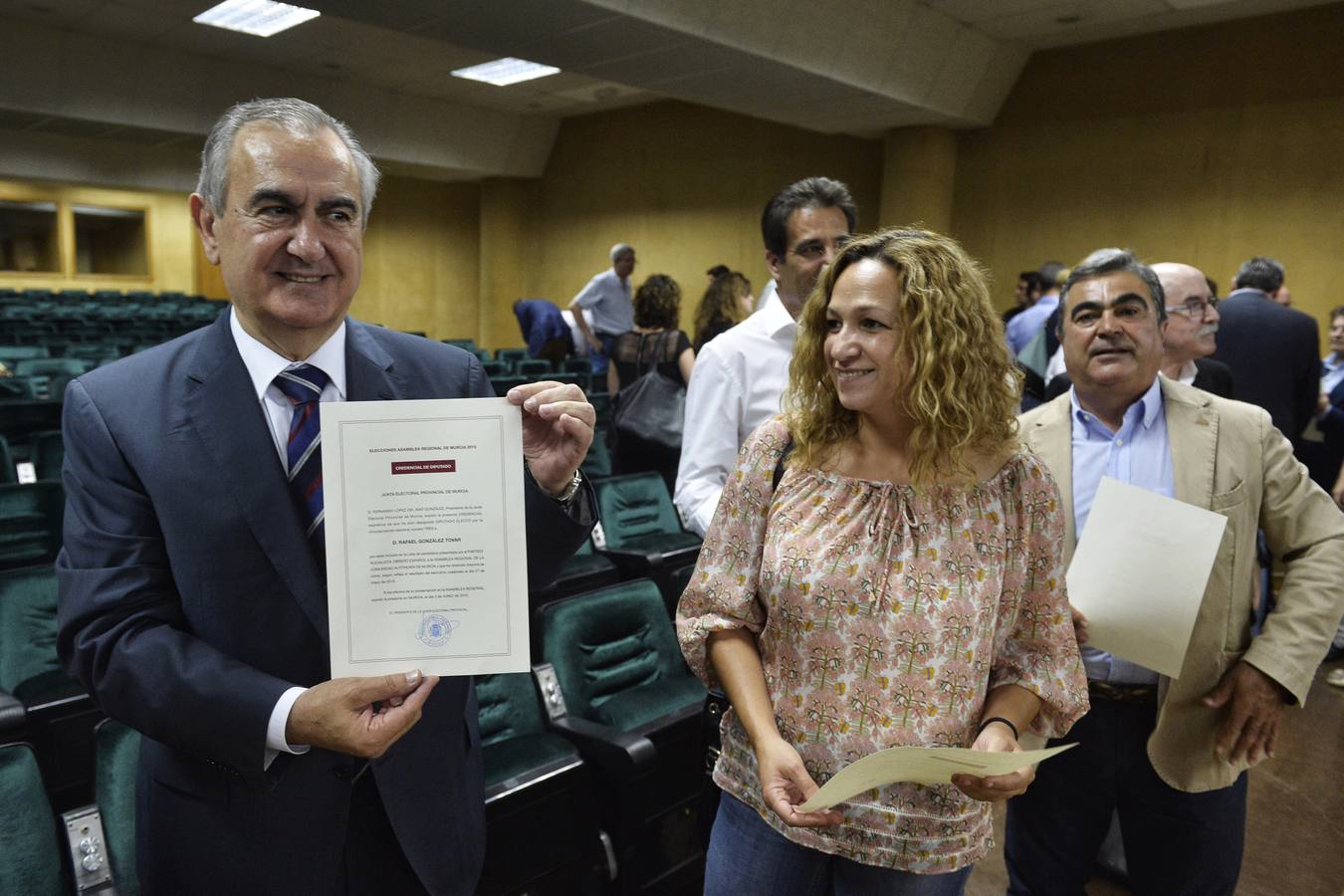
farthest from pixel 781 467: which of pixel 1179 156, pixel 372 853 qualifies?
pixel 1179 156

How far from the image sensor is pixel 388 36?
1033 cm

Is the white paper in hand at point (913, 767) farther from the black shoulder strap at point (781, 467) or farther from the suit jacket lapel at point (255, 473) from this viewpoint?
the suit jacket lapel at point (255, 473)

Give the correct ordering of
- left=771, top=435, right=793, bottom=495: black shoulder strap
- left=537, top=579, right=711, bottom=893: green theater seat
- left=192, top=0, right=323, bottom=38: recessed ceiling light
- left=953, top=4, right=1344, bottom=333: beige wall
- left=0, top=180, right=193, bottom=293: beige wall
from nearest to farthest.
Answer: left=771, top=435, right=793, bottom=495: black shoulder strap → left=537, top=579, right=711, bottom=893: green theater seat → left=953, top=4, right=1344, bottom=333: beige wall → left=192, top=0, right=323, bottom=38: recessed ceiling light → left=0, top=180, right=193, bottom=293: beige wall

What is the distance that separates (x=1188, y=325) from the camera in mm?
2523

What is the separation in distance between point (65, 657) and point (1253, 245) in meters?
10.0

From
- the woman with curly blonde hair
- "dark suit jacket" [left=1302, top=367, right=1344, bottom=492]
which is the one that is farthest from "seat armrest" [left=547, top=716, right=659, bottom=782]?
"dark suit jacket" [left=1302, top=367, right=1344, bottom=492]

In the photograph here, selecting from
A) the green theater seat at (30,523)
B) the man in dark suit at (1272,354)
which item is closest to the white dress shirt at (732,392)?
the green theater seat at (30,523)

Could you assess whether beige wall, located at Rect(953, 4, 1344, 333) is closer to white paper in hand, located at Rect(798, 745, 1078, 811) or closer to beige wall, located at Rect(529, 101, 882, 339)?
beige wall, located at Rect(529, 101, 882, 339)

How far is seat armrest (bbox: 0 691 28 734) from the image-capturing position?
2.04 m

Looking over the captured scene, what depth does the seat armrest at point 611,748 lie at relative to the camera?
2.18 meters

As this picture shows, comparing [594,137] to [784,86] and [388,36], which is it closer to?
[388,36]

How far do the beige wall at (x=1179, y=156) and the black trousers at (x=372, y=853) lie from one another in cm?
963

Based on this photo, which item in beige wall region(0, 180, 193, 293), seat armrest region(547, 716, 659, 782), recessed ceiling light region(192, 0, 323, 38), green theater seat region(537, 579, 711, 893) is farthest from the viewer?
beige wall region(0, 180, 193, 293)

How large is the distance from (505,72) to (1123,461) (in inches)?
463
